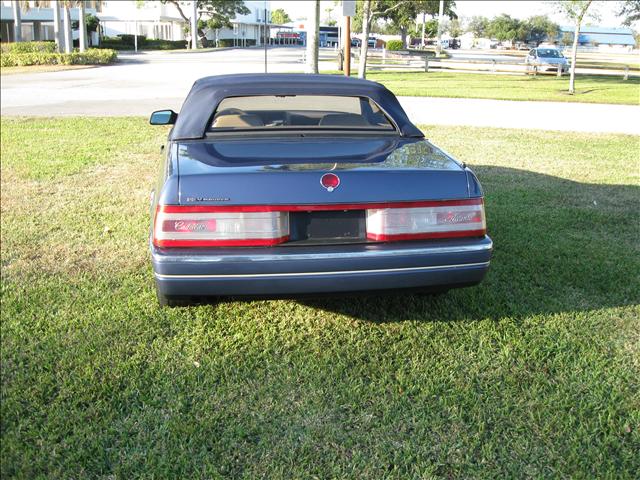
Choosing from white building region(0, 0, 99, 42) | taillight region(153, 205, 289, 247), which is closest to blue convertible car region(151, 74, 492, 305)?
taillight region(153, 205, 289, 247)

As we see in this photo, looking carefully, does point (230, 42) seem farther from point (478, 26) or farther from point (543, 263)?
point (543, 263)

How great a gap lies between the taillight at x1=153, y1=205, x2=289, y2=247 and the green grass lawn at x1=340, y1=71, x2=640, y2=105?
17.0m

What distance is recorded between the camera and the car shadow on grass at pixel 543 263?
402 cm

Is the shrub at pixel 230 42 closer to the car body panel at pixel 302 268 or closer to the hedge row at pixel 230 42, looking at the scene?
the hedge row at pixel 230 42

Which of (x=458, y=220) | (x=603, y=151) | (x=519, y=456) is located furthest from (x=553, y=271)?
(x=603, y=151)

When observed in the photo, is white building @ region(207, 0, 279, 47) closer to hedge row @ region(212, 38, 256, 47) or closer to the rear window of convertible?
hedge row @ region(212, 38, 256, 47)

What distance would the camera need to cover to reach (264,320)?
12.6 ft

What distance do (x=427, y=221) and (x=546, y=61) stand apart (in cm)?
3230

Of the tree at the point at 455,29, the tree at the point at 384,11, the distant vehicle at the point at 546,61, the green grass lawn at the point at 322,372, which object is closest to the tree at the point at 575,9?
the tree at the point at 384,11

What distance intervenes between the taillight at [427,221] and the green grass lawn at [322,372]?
42 cm

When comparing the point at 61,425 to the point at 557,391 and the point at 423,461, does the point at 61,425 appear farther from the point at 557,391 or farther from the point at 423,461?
the point at 557,391

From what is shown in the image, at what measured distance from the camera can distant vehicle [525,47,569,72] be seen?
3209cm

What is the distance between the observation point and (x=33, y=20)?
59312 mm

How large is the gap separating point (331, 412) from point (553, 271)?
2.43 meters
